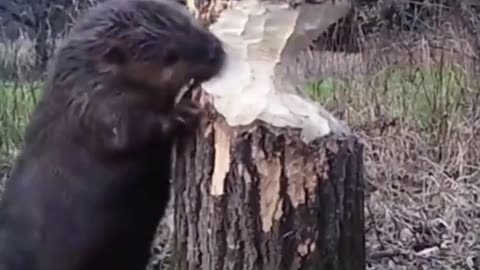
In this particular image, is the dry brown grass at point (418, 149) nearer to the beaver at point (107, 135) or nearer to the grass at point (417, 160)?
the grass at point (417, 160)

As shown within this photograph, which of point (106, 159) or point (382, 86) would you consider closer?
point (106, 159)

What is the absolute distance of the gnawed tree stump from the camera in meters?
2.42

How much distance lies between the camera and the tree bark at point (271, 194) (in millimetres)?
2426

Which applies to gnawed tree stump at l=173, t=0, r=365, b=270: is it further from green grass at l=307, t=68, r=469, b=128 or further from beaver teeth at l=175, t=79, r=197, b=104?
green grass at l=307, t=68, r=469, b=128

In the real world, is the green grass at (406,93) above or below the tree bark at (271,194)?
below

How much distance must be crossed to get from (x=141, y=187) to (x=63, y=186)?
15cm

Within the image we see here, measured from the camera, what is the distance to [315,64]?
526 centimetres

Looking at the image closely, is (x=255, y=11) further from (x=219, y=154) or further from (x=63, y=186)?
(x=63, y=186)

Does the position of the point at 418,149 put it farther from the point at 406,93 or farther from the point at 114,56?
the point at 114,56

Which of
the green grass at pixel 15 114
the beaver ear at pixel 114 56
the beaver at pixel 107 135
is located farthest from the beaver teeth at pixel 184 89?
the green grass at pixel 15 114

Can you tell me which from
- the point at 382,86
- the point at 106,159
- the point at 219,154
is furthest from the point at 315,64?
the point at 106,159

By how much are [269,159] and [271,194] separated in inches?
2.9

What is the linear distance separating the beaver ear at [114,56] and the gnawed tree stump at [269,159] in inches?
10.4

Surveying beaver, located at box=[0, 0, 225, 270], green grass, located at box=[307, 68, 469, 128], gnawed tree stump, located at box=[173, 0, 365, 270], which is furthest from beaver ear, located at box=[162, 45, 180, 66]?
green grass, located at box=[307, 68, 469, 128]
